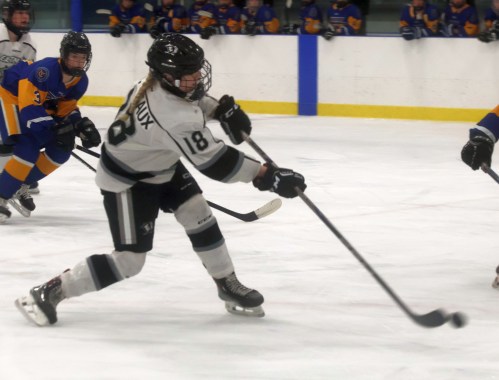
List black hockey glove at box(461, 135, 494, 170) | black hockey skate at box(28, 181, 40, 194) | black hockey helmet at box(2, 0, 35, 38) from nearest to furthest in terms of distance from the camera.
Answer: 1. black hockey glove at box(461, 135, 494, 170)
2. black hockey helmet at box(2, 0, 35, 38)
3. black hockey skate at box(28, 181, 40, 194)

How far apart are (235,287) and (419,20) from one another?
18.8 ft

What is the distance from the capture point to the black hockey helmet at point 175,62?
281 centimetres

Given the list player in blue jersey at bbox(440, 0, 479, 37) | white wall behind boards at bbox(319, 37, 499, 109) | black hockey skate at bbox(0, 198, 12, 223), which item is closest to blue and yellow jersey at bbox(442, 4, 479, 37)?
player in blue jersey at bbox(440, 0, 479, 37)

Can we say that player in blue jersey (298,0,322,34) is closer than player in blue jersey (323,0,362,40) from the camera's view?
No

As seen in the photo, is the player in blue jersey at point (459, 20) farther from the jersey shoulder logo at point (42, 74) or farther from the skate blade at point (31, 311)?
the skate blade at point (31, 311)

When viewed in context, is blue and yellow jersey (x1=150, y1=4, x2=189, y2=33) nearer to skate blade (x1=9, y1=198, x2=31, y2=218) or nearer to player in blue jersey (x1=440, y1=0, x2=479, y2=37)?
player in blue jersey (x1=440, y1=0, x2=479, y2=37)

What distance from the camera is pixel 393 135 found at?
297 inches

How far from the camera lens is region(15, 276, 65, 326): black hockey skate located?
9.73ft

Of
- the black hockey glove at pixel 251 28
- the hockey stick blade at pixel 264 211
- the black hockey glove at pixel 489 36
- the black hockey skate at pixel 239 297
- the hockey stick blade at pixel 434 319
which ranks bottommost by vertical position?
the black hockey glove at pixel 251 28

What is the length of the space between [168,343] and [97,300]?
0.51 metres

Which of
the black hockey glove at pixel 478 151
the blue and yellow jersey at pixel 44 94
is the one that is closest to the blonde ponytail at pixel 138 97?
the black hockey glove at pixel 478 151

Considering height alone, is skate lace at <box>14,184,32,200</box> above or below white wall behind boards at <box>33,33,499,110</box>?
above

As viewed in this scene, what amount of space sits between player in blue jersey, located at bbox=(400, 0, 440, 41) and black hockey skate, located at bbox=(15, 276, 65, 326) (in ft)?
19.1

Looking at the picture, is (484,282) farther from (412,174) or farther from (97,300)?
(412,174)
